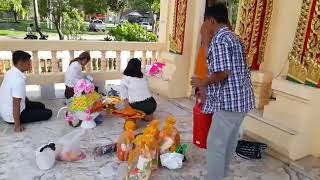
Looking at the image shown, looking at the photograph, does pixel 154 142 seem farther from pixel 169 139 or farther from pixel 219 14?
pixel 219 14

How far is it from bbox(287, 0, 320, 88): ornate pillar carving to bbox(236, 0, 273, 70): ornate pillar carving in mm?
759

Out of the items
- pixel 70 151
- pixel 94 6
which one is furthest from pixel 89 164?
pixel 94 6

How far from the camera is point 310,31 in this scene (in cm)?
316

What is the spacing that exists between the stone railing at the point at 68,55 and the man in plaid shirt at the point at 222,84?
3258 mm

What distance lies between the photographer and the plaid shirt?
209 centimetres

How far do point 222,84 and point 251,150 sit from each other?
1401 mm

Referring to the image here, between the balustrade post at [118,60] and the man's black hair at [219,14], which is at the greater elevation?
the man's black hair at [219,14]

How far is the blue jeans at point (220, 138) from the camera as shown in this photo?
2.28m

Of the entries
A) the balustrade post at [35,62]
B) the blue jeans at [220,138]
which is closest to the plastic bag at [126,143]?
the blue jeans at [220,138]

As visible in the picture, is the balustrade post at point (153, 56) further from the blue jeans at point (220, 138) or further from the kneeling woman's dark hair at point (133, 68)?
the blue jeans at point (220, 138)

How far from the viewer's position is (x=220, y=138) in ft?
7.60

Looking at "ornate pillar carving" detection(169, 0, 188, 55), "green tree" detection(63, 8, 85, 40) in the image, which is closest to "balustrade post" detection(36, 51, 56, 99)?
"ornate pillar carving" detection(169, 0, 188, 55)

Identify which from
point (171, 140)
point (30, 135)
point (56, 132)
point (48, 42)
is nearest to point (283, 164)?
point (171, 140)

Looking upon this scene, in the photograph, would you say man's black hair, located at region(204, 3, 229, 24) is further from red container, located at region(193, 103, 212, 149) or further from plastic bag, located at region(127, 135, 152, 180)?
plastic bag, located at region(127, 135, 152, 180)
